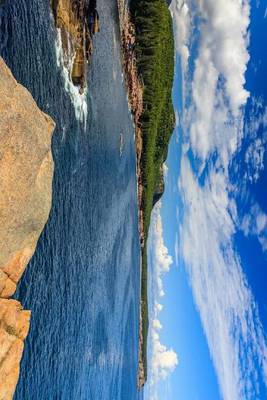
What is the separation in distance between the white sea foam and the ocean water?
41cm

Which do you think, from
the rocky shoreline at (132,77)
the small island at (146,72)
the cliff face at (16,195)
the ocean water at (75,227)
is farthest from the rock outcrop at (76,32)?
the small island at (146,72)

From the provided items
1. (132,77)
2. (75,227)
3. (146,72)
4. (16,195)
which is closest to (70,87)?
(75,227)

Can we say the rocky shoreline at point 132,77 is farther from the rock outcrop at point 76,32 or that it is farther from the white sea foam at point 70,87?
the white sea foam at point 70,87

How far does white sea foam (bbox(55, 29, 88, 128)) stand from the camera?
35.7 m

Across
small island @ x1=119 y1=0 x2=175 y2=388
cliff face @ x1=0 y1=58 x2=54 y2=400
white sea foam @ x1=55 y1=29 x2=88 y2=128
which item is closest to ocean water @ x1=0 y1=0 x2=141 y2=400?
white sea foam @ x1=55 y1=29 x2=88 y2=128

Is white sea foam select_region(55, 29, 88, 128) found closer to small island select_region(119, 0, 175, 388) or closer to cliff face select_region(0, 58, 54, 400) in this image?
cliff face select_region(0, 58, 54, 400)

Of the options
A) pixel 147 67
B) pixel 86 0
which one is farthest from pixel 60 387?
pixel 147 67

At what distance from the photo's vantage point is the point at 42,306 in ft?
93.5

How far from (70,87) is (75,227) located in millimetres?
11490

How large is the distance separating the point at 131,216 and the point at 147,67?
29467mm

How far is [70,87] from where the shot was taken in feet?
125

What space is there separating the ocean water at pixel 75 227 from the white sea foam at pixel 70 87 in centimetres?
41

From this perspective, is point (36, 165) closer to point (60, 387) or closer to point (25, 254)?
point (25, 254)

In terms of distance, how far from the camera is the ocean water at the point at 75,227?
27.3m
